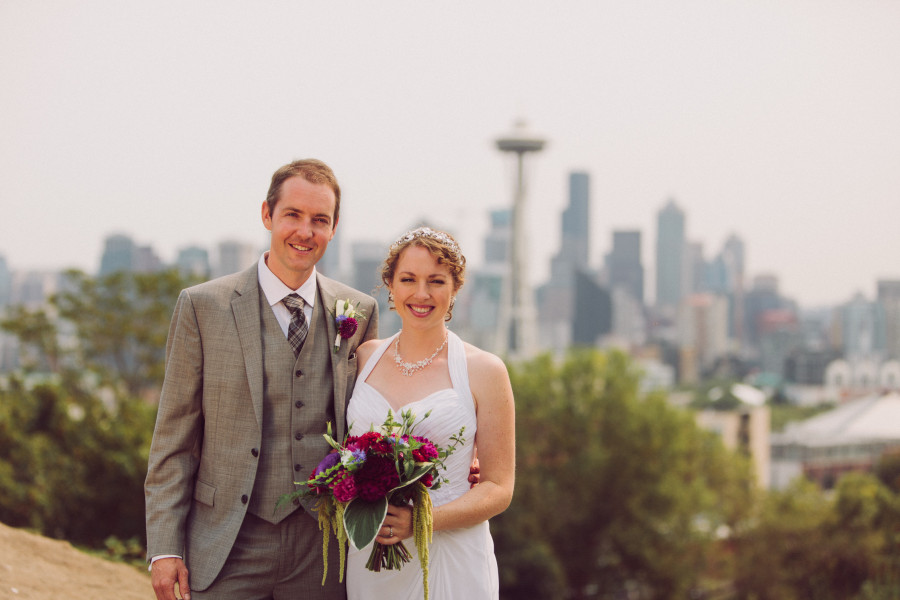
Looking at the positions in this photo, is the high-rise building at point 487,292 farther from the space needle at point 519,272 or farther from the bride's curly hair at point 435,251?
the bride's curly hair at point 435,251

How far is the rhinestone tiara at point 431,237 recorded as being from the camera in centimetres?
390

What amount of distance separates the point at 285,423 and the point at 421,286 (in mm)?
800

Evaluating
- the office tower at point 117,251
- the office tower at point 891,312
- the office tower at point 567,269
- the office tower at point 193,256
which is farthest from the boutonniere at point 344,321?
the office tower at point 891,312

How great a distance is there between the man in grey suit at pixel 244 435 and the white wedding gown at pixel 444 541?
12cm

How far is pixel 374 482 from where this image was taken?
3.32 m

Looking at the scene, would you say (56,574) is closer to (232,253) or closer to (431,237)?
(431,237)

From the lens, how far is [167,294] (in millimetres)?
31359

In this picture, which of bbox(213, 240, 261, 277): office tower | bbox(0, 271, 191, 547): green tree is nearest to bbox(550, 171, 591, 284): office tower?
bbox(213, 240, 261, 277): office tower

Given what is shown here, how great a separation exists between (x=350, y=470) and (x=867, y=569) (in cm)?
2669

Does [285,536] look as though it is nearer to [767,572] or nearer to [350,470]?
[350,470]

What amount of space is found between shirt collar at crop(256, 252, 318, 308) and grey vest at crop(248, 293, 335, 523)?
0.13 meters

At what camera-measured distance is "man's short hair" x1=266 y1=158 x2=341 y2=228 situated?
3.79 metres

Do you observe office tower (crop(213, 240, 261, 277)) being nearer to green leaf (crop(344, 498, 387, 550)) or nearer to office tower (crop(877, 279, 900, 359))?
green leaf (crop(344, 498, 387, 550))

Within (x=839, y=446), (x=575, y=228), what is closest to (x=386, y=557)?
(x=839, y=446)
